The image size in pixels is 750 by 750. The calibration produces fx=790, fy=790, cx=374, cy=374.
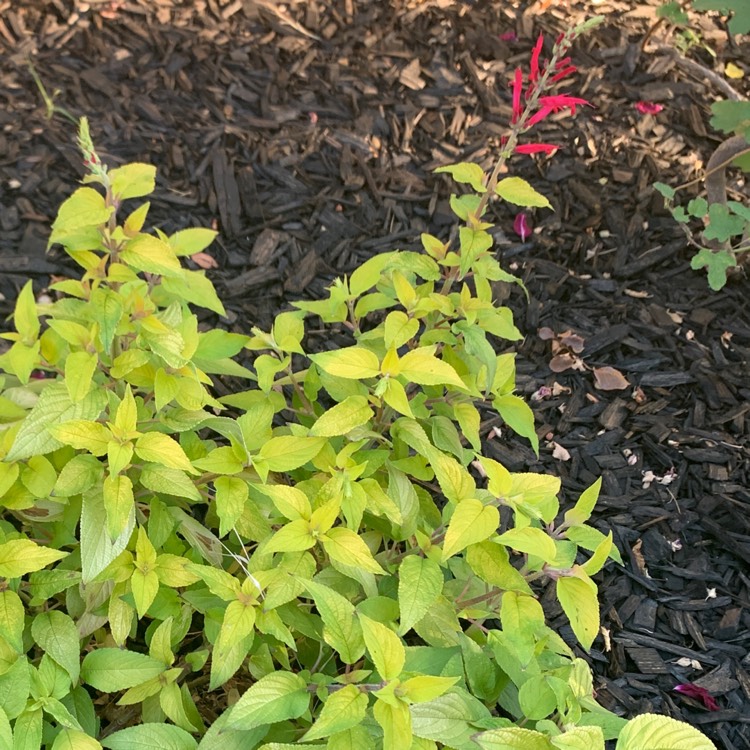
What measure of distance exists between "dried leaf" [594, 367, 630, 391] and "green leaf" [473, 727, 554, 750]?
5.58 ft

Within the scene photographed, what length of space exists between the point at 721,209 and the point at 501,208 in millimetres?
927

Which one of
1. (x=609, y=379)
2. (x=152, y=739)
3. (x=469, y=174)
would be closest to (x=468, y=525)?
(x=152, y=739)

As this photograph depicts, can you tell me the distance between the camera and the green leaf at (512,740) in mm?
1303

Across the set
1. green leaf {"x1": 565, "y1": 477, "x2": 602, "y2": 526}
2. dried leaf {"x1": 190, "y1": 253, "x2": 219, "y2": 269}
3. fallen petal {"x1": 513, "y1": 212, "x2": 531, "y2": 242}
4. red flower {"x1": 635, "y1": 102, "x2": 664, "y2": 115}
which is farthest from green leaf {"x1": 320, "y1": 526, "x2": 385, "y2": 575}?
red flower {"x1": 635, "y1": 102, "x2": 664, "y2": 115}

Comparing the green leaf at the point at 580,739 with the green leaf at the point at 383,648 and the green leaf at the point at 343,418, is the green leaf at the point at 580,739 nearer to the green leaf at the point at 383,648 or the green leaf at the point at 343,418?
the green leaf at the point at 383,648

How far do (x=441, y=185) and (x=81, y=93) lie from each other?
65.7 inches

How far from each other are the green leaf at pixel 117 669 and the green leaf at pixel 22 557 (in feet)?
0.82

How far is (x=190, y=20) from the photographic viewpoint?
384cm

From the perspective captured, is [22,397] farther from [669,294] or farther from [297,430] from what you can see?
[669,294]

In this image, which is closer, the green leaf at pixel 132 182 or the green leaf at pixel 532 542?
the green leaf at pixel 532 542

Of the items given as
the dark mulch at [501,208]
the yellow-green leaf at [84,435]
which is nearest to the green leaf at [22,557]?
the yellow-green leaf at [84,435]

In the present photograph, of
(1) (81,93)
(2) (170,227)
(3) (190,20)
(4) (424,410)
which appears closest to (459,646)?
(4) (424,410)

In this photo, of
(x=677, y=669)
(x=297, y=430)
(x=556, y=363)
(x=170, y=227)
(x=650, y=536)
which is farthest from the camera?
(x=170, y=227)

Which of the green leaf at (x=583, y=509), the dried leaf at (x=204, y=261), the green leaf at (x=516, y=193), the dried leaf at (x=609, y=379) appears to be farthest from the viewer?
the dried leaf at (x=204, y=261)
